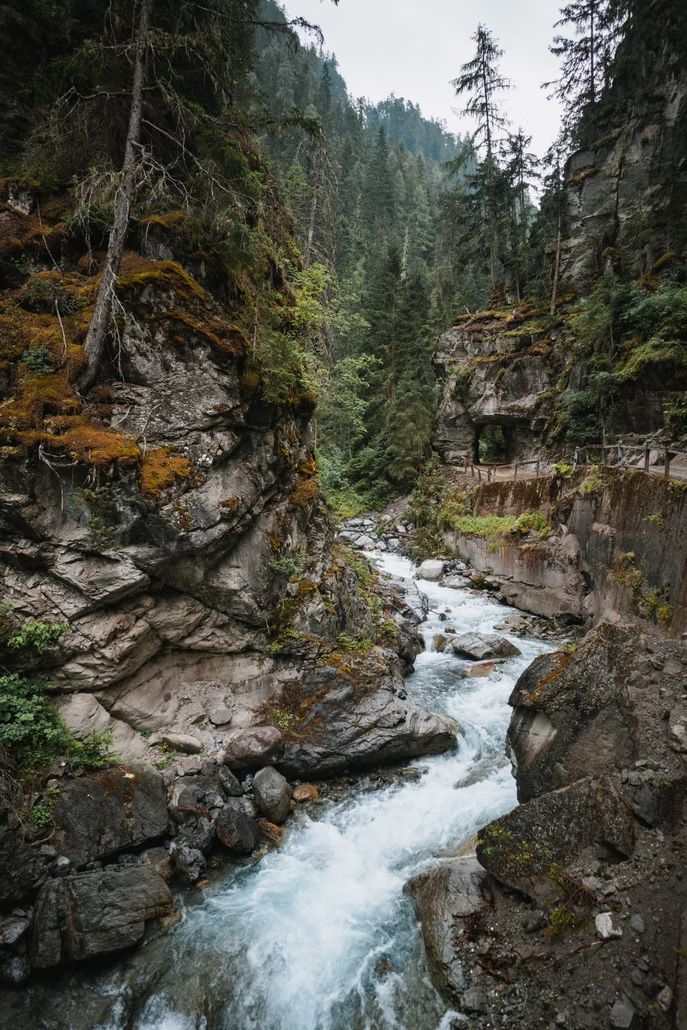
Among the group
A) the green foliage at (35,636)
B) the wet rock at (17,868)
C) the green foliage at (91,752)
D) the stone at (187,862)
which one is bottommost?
the stone at (187,862)

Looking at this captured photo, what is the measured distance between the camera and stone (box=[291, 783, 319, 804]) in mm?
8070

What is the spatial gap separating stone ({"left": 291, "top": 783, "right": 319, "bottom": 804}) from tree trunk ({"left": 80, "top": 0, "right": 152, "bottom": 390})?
25.5 feet

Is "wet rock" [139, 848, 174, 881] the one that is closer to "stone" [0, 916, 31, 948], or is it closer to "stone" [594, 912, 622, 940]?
"stone" [0, 916, 31, 948]

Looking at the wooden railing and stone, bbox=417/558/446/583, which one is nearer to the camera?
the wooden railing

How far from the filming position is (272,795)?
25.2 ft

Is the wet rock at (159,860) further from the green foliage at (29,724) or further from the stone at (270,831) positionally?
the green foliage at (29,724)

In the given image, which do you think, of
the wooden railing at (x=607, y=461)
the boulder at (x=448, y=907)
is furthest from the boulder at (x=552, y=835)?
the wooden railing at (x=607, y=461)

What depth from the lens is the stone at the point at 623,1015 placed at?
12.8 feet

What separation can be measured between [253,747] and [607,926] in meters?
5.42

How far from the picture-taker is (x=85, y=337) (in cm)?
867

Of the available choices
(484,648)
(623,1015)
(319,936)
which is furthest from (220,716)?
(484,648)

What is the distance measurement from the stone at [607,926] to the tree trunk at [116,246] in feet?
32.5

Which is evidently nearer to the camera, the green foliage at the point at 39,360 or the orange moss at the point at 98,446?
the orange moss at the point at 98,446

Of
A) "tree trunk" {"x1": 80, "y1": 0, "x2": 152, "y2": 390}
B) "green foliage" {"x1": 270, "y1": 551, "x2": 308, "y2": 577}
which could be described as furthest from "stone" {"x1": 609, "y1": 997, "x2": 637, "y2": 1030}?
"tree trunk" {"x1": 80, "y1": 0, "x2": 152, "y2": 390}
